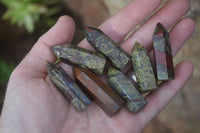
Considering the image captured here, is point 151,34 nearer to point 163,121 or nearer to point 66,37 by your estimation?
point 66,37

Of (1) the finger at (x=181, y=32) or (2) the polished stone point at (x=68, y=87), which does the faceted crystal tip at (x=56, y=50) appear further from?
(1) the finger at (x=181, y=32)

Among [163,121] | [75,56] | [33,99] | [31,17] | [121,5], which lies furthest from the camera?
[31,17]

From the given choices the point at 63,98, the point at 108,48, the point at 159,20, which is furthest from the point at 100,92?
the point at 159,20

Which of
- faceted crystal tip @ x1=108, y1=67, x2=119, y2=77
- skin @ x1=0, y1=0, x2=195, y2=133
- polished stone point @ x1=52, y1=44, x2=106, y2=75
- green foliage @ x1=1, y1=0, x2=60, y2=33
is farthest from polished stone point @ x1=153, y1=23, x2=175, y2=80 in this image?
green foliage @ x1=1, y1=0, x2=60, y2=33

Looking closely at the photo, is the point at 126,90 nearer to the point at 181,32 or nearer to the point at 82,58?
the point at 82,58

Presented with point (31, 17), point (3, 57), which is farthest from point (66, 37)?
point (3, 57)

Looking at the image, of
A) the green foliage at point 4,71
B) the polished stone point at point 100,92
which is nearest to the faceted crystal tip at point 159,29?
the polished stone point at point 100,92

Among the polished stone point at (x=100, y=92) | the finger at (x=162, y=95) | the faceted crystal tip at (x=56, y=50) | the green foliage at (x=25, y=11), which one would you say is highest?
the green foliage at (x=25, y=11)
